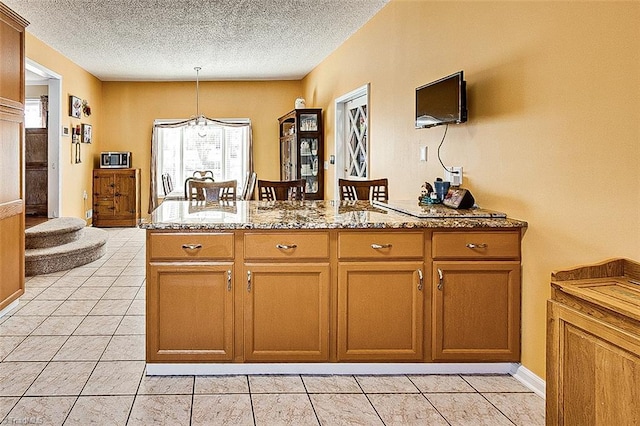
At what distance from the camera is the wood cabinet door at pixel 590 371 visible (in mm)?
1581

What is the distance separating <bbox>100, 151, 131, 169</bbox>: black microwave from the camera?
8938mm

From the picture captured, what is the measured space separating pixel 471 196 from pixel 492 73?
2.32ft

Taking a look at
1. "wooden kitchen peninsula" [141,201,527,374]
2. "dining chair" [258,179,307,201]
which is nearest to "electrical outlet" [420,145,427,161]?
"dining chair" [258,179,307,201]

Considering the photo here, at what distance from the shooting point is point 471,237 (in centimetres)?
266

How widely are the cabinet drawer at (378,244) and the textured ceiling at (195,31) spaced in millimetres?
2954

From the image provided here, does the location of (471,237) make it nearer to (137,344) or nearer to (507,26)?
(507,26)

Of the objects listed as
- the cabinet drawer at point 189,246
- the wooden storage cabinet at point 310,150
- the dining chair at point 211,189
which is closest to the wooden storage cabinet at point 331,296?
the cabinet drawer at point 189,246

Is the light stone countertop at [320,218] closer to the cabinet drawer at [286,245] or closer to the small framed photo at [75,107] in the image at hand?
the cabinet drawer at [286,245]

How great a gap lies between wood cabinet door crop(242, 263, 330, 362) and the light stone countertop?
0.22 meters

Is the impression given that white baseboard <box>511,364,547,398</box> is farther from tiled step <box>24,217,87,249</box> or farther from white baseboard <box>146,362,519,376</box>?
tiled step <box>24,217,87,249</box>

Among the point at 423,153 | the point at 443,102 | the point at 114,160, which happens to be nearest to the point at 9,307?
the point at 423,153

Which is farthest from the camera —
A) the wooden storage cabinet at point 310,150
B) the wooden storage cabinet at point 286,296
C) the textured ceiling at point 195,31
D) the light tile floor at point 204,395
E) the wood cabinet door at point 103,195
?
the wood cabinet door at point 103,195

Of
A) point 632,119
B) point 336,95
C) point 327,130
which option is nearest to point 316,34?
point 336,95

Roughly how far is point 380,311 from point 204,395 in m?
0.94
